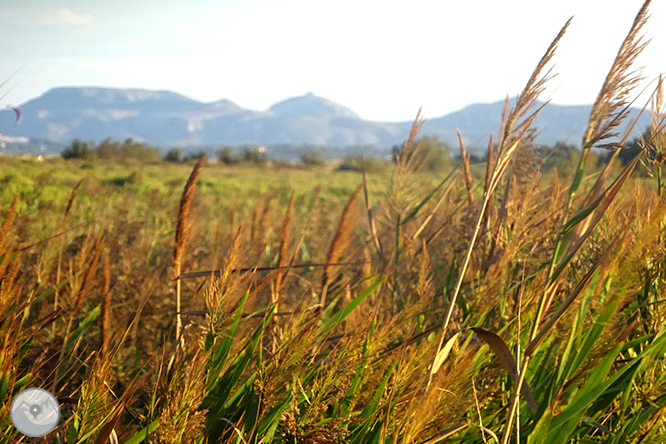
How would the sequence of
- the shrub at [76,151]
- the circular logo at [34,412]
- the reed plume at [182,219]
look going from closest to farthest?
the circular logo at [34,412]
the reed plume at [182,219]
the shrub at [76,151]

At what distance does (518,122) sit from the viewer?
80cm

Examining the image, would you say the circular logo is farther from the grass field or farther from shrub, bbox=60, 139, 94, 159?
shrub, bbox=60, 139, 94, 159

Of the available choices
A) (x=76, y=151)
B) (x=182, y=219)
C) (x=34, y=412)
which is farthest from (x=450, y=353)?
(x=76, y=151)

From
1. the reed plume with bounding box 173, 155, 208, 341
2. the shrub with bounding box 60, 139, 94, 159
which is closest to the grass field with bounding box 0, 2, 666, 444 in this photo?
the reed plume with bounding box 173, 155, 208, 341

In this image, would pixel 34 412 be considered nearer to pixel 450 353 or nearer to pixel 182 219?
pixel 182 219

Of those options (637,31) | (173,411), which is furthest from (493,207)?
(173,411)

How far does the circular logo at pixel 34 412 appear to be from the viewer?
2.31 feet

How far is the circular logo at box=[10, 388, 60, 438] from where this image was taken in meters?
0.70

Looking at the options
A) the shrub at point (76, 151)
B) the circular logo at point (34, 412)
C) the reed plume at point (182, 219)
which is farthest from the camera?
the shrub at point (76, 151)

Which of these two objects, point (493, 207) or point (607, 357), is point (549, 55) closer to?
point (607, 357)

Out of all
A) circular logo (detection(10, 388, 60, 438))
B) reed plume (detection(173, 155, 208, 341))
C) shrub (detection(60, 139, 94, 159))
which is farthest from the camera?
shrub (detection(60, 139, 94, 159))

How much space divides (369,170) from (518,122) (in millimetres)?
29987

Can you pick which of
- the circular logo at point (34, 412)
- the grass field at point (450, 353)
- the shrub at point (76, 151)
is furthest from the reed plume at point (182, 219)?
the shrub at point (76, 151)

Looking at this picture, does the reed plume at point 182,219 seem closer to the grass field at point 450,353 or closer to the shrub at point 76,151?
the grass field at point 450,353
